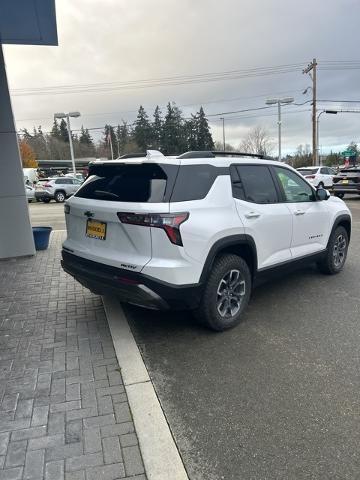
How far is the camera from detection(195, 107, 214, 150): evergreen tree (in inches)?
2682

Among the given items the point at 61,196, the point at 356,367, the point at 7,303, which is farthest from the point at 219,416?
the point at 61,196

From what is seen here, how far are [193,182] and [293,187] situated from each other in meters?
2.09

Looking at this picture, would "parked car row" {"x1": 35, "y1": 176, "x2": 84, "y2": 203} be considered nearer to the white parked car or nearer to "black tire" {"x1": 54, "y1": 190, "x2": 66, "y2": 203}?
"black tire" {"x1": 54, "y1": 190, "x2": 66, "y2": 203}

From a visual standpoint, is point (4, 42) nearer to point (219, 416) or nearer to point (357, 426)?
point (219, 416)

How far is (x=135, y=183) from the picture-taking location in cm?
369

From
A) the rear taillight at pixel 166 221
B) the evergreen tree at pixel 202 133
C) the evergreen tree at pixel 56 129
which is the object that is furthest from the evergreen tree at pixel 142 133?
the rear taillight at pixel 166 221

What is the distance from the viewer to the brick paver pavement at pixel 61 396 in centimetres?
226

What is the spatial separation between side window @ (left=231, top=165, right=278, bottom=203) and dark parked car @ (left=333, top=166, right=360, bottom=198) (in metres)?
15.5

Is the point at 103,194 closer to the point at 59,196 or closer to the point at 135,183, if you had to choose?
the point at 135,183

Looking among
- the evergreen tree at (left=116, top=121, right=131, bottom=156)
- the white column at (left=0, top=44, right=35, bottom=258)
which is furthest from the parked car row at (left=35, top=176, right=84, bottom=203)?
the evergreen tree at (left=116, top=121, right=131, bottom=156)

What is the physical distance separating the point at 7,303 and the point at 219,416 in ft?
10.7

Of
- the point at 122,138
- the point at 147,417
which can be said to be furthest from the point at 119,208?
the point at 122,138

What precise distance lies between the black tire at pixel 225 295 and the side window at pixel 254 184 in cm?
75

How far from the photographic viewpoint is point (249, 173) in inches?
176
